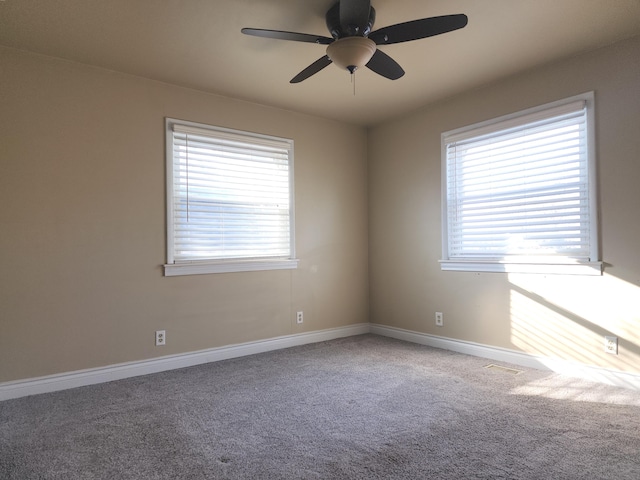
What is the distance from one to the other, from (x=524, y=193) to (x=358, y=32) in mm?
2073

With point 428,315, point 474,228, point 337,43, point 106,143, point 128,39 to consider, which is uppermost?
point 128,39

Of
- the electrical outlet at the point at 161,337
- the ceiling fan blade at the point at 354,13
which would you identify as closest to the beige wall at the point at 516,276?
the ceiling fan blade at the point at 354,13

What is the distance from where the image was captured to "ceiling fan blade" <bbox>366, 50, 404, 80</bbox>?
2513 mm

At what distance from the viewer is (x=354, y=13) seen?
214 cm

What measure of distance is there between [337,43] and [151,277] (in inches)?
94.7

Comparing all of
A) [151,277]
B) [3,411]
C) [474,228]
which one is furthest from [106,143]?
[474,228]

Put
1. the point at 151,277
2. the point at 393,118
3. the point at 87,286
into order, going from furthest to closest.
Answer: the point at 393,118
the point at 151,277
the point at 87,286

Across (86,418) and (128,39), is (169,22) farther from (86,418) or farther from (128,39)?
(86,418)

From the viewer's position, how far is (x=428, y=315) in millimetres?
4242

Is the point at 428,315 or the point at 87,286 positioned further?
the point at 428,315

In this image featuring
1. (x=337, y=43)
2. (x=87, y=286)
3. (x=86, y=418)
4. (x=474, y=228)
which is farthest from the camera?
(x=474, y=228)

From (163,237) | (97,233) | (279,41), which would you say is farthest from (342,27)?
(97,233)

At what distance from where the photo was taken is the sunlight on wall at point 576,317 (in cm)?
288

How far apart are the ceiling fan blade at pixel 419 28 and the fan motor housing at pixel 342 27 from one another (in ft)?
0.19
